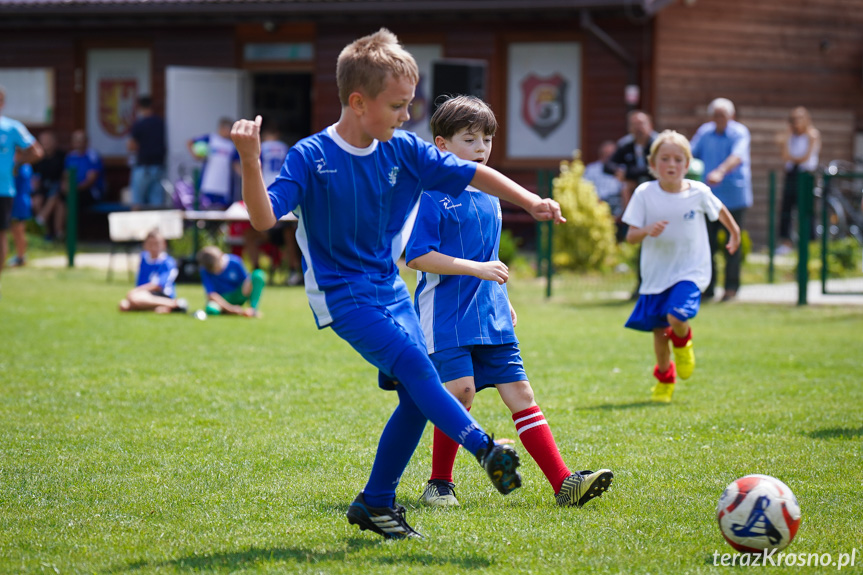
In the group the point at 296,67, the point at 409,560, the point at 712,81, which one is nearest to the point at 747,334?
the point at 409,560

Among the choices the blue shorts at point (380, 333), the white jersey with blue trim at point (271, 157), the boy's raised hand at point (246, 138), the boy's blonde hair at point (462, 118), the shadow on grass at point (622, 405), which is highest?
the white jersey with blue trim at point (271, 157)

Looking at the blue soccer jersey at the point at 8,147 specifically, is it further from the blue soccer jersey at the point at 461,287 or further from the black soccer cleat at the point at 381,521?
the black soccer cleat at the point at 381,521

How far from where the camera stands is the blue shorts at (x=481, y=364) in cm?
430

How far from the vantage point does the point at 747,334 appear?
398 inches

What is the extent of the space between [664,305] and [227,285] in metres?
6.21

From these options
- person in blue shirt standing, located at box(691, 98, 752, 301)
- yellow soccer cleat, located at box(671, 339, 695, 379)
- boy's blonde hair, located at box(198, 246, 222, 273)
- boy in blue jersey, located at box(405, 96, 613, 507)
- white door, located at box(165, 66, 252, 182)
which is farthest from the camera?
white door, located at box(165, 66, 252, 182)

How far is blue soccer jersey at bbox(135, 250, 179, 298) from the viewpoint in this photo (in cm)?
1180

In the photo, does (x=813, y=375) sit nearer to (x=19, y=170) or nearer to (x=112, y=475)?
(x=112, y=475)

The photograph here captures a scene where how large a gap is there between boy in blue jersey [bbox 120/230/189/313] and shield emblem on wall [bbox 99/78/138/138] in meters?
9.77

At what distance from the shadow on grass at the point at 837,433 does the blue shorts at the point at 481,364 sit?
2.07m

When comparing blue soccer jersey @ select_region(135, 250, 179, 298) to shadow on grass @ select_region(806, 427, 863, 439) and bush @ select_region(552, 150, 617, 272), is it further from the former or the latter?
shadow on grass @ select_region(806, 427, 863, 439)

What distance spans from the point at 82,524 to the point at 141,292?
8027 mm

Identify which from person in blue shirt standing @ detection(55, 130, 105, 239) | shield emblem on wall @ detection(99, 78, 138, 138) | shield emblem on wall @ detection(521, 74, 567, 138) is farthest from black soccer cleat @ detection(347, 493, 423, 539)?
shield emblem on wall @ detection(99, 78, 138, 138)

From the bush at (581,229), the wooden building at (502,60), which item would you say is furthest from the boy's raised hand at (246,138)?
the wooden building at (502,60)
